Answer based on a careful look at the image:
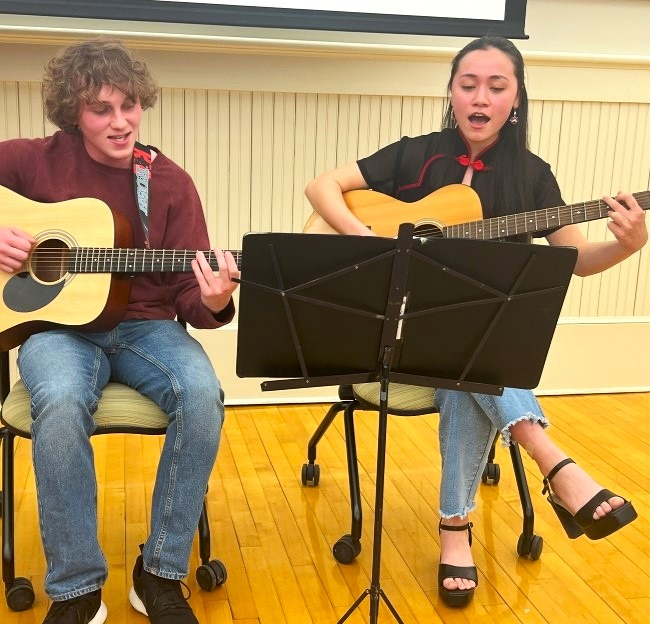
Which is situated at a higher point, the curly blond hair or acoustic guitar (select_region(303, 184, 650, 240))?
the curly blond hair

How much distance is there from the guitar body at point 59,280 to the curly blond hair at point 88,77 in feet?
0.73

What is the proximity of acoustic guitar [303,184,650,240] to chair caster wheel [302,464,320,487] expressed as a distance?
67 cm

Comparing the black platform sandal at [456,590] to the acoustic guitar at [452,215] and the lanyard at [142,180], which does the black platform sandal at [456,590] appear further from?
the lanyard at [142,180]

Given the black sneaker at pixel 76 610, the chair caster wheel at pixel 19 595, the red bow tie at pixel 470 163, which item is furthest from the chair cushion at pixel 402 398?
the chair caster wheel at pixel 19 595

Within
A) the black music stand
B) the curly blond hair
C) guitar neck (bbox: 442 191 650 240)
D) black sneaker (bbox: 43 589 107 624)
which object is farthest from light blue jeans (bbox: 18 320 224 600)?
guitar neck (bbox: 442 191 650 240)

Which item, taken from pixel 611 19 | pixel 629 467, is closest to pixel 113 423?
pixel 629 467

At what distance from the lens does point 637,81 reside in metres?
3.19

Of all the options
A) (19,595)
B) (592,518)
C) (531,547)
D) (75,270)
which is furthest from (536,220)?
(19,595)

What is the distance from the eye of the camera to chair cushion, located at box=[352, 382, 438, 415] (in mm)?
2010

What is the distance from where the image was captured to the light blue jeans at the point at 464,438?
1.96 meters

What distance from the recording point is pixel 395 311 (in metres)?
1.58

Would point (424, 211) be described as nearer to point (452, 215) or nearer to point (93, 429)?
point (452, 215)

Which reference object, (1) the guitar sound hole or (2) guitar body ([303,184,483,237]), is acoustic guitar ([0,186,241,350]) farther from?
(2) guitar body ([303,184,483,237])

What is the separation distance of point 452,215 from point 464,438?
521 mm
